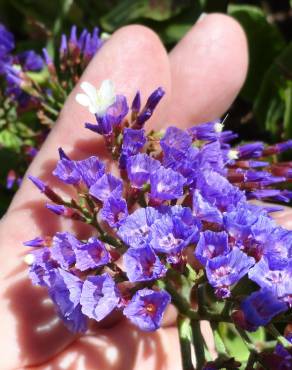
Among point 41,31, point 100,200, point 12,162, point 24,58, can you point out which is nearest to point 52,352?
point 100,200

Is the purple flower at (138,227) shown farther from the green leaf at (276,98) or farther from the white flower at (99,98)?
the green leaf at (276,98)

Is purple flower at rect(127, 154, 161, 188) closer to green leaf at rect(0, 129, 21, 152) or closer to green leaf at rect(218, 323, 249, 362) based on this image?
green leaf at rect(218, 323, 249, 362)

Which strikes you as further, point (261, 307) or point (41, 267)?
point (41, 267)

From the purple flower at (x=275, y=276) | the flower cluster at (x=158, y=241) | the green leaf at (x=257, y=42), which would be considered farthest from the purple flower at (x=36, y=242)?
the green leaf at (x=257, y=42)

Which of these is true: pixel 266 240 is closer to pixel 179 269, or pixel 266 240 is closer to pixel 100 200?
pixel 179 269

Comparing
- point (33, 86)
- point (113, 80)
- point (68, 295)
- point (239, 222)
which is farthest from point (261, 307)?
point (33, 86)

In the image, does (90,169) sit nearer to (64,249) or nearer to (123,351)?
(64,249)
